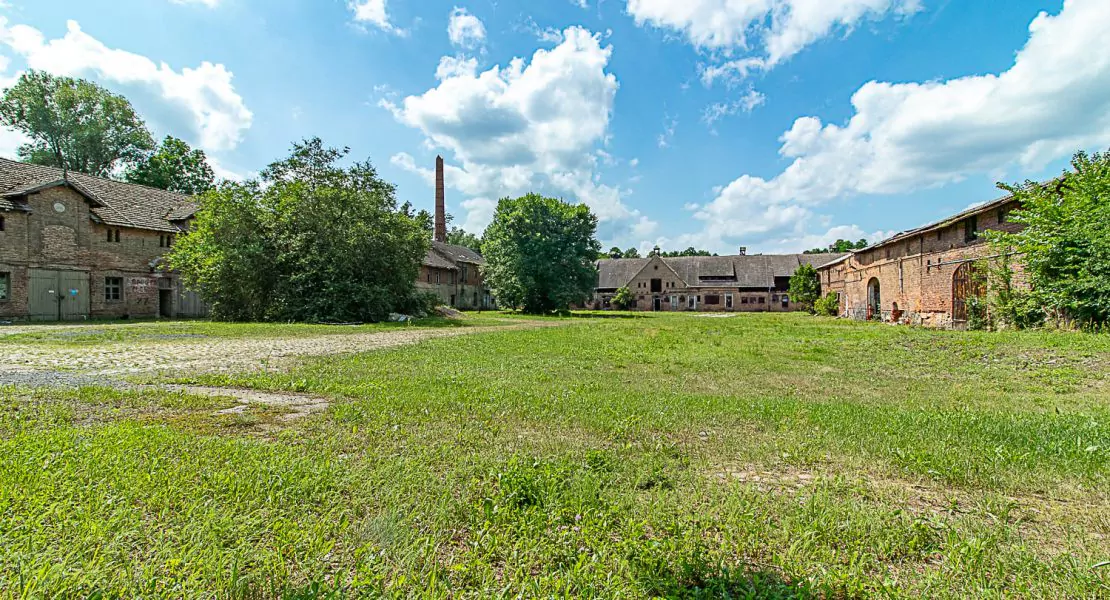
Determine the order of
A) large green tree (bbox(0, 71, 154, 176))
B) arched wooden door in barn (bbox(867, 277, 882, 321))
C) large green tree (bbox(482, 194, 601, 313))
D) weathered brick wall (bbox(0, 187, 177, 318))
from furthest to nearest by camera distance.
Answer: large green tree (bbox(482, 194, 601, 313)), large green tree (bbox(0, 71, 154, 176)), arched wooden door in barn (bbox(867, 277, 882, 321)), weathered brick wall (bbox(0, 187, 177, 318))

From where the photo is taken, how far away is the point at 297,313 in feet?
73.3

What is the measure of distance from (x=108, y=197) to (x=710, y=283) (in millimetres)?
56751

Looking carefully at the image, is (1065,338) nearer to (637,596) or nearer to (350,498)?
(637,596)

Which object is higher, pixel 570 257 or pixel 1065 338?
pixel 570 257

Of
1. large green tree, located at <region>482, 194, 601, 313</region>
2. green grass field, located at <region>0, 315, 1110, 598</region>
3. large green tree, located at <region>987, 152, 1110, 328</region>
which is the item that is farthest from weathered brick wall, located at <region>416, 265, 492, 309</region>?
green grass field, located at <region>0, 315, 1110, 598</region>

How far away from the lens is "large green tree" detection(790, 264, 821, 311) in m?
40.6

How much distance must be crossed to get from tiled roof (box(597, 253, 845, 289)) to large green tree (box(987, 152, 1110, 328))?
43.4m

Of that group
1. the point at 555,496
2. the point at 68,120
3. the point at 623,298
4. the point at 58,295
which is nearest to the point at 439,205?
the point at 623,298

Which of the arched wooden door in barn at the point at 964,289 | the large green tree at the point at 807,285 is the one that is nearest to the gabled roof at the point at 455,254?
the large green tree at the point at 807,285

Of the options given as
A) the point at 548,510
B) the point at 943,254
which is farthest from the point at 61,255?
the point at 943,254

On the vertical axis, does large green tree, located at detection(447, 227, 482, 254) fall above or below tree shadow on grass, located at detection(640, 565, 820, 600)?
above

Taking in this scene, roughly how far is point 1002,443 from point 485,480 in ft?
15.0

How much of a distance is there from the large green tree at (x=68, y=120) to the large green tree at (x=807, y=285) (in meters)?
57.4

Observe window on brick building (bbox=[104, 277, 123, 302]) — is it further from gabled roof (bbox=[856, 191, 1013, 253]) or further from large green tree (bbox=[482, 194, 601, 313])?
gabled roof (bbox=[856, 191, 1013, 253])
